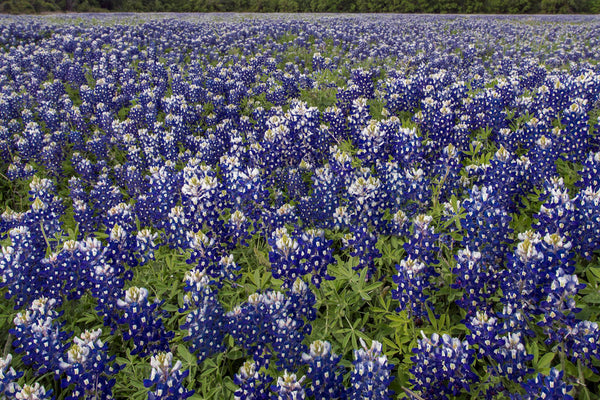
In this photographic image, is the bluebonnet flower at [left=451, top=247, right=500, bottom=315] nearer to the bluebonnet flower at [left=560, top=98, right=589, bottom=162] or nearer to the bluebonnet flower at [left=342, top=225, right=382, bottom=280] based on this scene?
the bluebonnet flower at [left=342, top=225, right=382, bottom=280]

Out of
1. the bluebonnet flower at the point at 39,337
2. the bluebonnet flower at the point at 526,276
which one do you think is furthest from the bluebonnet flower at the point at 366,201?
the bluebonnet flower at the point at 39,337

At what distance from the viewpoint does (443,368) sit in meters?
2.08

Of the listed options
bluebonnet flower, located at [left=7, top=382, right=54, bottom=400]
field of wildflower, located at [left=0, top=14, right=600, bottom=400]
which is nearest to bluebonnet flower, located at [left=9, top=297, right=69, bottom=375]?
field of wildflower, located at [left=0, top=14, right=600, bottom=400]

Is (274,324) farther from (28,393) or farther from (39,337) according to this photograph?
(39,337)

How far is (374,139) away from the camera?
12.4 ft

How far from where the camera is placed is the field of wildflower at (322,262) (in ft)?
7.11

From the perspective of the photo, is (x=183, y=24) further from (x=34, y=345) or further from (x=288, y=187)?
(x=34, y=345)

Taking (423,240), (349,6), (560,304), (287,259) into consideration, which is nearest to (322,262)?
(287,259)

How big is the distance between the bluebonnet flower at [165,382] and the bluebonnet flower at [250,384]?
0.82ft

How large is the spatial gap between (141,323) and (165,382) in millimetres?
487

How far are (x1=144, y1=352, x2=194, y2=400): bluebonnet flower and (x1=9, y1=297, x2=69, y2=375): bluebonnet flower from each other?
0.72 m

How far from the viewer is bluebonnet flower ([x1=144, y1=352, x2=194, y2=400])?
203 cm

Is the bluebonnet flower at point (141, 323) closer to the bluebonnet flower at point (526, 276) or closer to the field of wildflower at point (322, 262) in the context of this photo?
the field of wildflower at point (322, 262)

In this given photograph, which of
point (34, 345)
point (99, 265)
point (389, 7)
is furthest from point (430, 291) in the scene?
point (389, 7)
